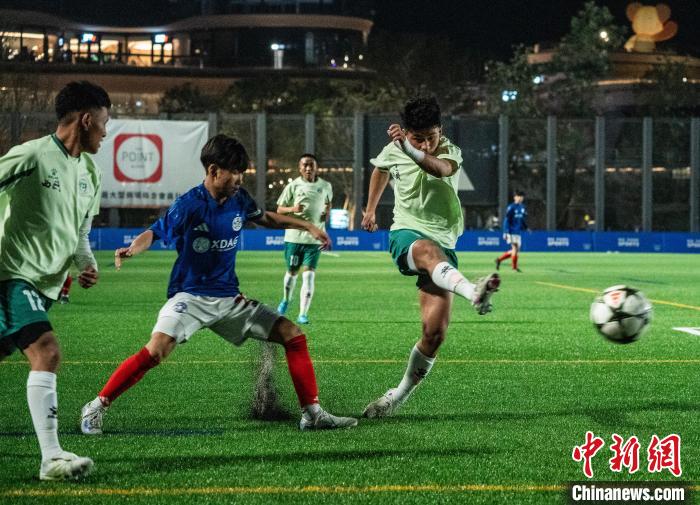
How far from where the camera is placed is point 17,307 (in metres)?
6.31

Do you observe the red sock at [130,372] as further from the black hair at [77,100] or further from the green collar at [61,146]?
the black hair at [77,100]

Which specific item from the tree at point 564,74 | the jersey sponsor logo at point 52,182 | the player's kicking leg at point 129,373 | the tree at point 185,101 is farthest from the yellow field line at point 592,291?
the tree at point 185,101

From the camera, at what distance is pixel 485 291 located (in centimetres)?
723

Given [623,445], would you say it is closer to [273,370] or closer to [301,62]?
[273,370]

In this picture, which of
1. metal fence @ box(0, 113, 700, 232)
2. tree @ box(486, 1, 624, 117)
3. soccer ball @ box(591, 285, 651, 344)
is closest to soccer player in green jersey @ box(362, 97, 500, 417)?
soccer ball @ box(591, 285, 651, 344)

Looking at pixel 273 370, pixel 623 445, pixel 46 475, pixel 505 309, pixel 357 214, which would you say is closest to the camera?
pixel 46 475

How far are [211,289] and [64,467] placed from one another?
1850 mm

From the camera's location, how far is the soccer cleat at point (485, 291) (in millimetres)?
7227

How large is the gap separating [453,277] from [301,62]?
98812 millimetres

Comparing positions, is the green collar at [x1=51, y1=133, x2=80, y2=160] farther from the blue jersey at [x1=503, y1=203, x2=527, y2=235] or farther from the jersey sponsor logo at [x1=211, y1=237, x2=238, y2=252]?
the blue jersey at [x1=503, y1=203, x2=527, y2=235]

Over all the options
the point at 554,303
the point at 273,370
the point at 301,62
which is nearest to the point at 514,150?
the point at 554,303

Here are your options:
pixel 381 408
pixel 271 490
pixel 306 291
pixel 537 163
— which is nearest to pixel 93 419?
pixel 271 490

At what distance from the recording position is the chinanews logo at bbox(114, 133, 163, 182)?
46.9 metres

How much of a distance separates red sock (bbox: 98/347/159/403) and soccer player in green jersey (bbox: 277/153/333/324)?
27.0ft
